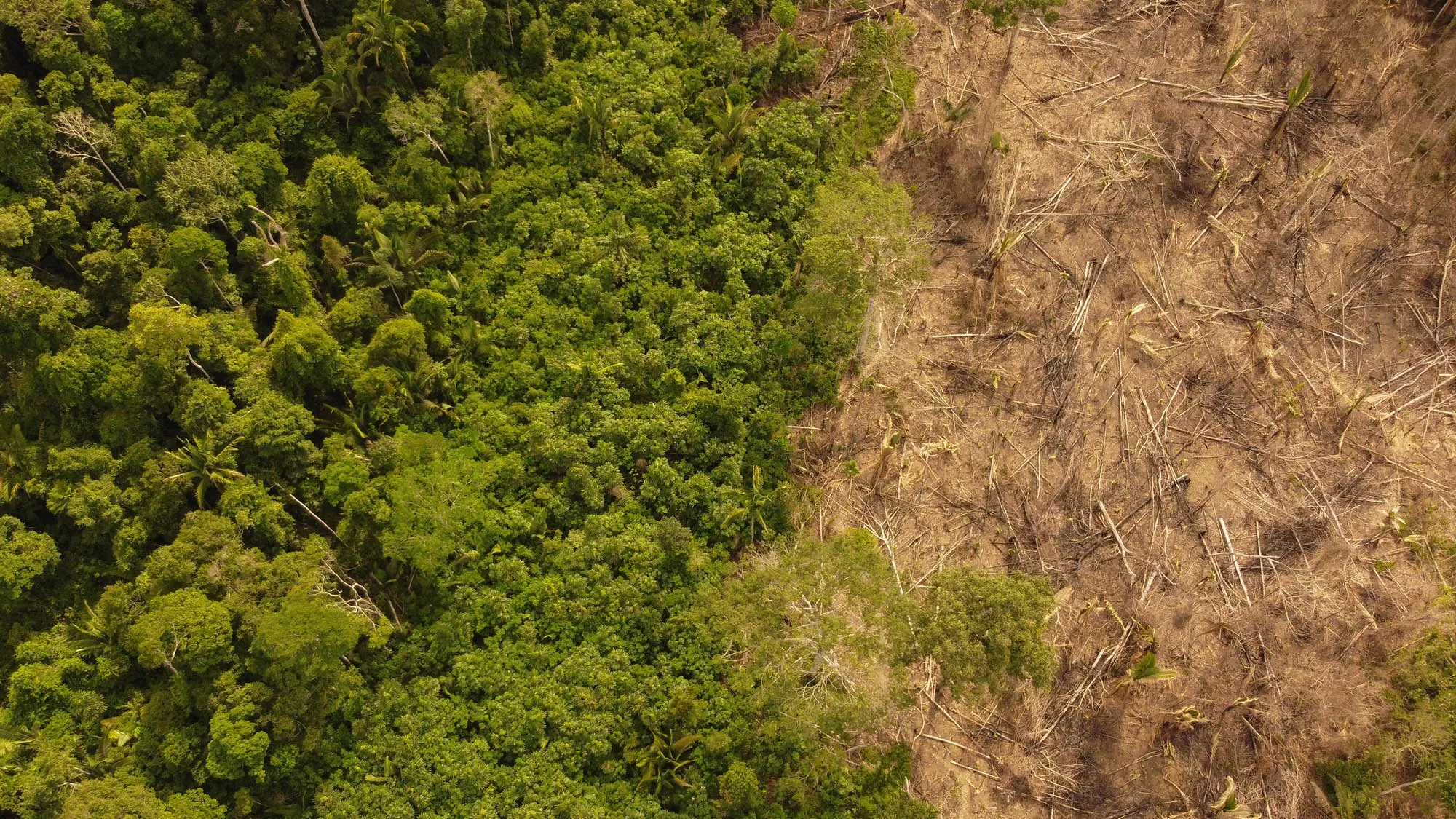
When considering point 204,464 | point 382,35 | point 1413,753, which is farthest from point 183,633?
point 1413,753

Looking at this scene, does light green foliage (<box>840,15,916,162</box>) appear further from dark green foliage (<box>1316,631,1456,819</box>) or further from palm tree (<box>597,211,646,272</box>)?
dark green foliage (<box>1316,631,1456,819</box>)

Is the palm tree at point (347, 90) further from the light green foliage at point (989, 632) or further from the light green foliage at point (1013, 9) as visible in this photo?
the light green foliage at point (989, 632)

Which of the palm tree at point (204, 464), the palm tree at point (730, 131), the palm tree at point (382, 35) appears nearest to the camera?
the palm tree at point (204, 464)

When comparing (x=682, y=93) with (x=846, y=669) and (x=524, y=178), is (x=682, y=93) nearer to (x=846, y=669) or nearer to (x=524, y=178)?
(x=524, y=178)

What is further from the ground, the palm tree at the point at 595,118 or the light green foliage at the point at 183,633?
the palm tree at the point at 595,118

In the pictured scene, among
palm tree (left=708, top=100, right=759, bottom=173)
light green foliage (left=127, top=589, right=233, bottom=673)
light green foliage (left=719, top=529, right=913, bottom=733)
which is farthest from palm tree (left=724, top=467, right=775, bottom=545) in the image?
light green foliage (left=127, top=589, right=233, bottom=673)

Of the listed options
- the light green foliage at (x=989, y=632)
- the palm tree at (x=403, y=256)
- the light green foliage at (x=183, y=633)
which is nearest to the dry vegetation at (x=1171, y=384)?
the light green foliage at (x=989, y=632)

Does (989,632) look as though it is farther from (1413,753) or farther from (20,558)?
(20,558)

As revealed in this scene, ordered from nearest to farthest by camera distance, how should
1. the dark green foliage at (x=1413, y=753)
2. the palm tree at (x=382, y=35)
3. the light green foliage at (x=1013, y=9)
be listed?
the dark green foliage at (x=1413, y=753), the palm tree at (x=382, y=35), the light green foliage at (x=1013, y=9)

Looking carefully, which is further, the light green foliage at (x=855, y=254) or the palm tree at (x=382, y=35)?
the palm tree at (x=382, y=35)
